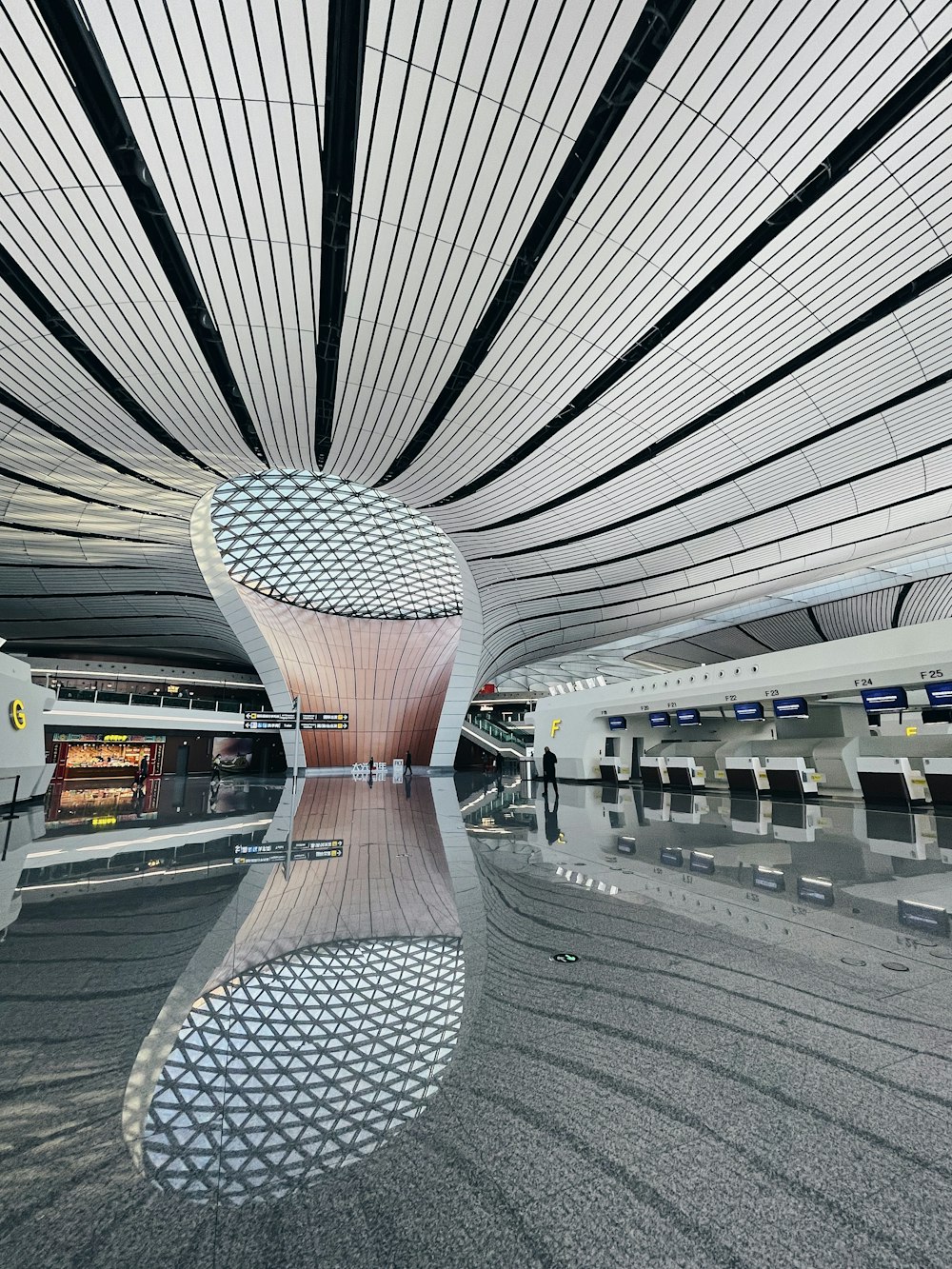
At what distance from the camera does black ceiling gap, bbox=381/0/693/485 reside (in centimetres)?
701

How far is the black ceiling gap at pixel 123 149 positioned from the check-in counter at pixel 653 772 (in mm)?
19161

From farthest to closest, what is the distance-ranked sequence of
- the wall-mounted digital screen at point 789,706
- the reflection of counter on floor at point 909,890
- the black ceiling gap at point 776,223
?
1. the wall-mounted digital screen at point 789,706
2. the black ceiling gap at point 776,223
3. the reflection of counter on floor at point 909,890

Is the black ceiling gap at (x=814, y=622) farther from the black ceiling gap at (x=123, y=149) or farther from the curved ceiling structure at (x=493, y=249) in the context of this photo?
the black ceiling gap at (x=123, y=149)

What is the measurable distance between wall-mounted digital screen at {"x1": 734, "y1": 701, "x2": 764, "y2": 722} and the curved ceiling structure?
610cm

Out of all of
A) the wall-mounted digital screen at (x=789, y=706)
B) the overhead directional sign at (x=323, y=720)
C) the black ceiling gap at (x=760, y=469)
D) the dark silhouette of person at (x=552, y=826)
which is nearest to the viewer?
the dark silhouette of person at (x=552, y=826)

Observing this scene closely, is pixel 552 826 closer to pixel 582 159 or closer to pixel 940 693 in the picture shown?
pixel 582 159

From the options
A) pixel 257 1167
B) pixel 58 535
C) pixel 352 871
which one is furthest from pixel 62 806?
pixel 257 1167

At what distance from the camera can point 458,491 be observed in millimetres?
21297

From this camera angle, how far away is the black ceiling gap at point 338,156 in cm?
702

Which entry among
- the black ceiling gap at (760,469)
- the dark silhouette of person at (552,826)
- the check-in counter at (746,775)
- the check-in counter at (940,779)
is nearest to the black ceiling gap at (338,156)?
the dark silhouette of person at (552,826)

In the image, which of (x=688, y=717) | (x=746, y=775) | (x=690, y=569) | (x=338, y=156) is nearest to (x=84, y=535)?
(x=338, y=156)

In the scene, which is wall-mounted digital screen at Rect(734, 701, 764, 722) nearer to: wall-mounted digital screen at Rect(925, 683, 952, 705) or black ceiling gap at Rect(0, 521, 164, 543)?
wall-mounted digital screen at Rect(925, 683, 952, 705)

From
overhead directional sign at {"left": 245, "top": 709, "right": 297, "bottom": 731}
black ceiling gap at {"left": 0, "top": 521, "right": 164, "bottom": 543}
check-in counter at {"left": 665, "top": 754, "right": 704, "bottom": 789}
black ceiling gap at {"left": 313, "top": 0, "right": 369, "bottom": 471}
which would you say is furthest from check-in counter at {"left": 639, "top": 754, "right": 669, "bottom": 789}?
black ceiling gap at {"left": 0, "top": 521, "right": 164, "bottom": 543}

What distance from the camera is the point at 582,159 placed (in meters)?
8.49
